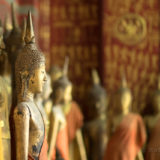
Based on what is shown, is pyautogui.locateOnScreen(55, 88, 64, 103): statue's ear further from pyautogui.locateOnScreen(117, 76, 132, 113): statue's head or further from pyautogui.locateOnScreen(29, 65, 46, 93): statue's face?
pyautogui.locateOnScreen(29, 65, 46, 93): statue's face

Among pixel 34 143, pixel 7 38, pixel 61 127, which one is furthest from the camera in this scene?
pixel 61 127

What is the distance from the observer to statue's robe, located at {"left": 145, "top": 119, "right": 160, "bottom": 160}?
24.9 ft

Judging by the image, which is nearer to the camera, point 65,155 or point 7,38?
point 7,38

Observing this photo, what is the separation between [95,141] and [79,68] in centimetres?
168

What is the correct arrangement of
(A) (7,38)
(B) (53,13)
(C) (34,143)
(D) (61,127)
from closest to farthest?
(C) (34,143)
(A) (7,38)
(D) (61,127)
(B) (53,13)

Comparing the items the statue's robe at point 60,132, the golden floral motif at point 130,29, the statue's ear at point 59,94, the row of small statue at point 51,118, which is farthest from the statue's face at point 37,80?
the golden floral motif at point 130,29

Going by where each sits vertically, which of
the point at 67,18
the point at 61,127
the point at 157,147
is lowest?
the point at 157,147

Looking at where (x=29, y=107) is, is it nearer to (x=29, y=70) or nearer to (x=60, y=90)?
(x=29, y=70)

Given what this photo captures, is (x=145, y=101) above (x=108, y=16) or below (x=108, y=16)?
below

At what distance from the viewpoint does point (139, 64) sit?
8.94 m

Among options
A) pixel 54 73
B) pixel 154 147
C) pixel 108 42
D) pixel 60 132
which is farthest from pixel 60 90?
pixel 108 42

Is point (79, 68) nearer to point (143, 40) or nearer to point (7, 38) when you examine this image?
point (143, 40)

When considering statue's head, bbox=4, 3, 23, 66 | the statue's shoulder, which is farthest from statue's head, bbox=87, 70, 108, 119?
the statue's shoulder

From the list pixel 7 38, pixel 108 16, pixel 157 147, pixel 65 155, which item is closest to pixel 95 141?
pixel 157 147
